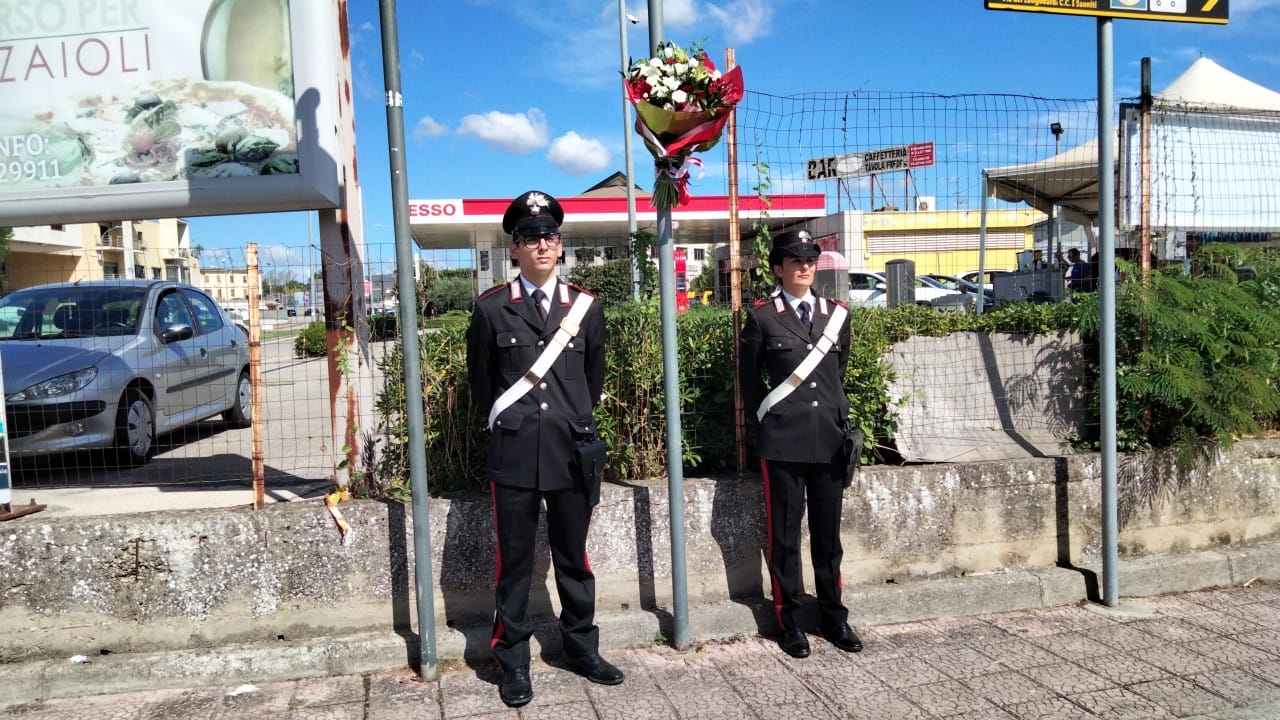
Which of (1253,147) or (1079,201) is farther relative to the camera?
(1079,201)

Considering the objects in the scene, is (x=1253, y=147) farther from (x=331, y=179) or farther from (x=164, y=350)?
(x=164, y=350)

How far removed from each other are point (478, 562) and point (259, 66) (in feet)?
9.78

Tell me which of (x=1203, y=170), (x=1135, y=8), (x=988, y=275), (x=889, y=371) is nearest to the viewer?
(x=1135, y=8)

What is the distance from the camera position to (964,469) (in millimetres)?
4992

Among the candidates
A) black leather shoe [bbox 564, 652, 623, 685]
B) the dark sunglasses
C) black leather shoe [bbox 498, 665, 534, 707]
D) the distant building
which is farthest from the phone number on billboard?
black leather shoe [bbox 564, 652, 623, 685]

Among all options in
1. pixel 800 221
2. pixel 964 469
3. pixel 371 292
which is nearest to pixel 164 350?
pixel 371 292

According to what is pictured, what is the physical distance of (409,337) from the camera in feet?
12.8

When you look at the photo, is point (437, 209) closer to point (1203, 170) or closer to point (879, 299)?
point (879, 299)

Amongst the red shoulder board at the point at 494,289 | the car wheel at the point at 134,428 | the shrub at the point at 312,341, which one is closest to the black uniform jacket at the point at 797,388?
the red shoulder board at the point at 494,289

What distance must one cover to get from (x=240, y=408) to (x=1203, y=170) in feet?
26.5

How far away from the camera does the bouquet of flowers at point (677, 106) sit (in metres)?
3.74

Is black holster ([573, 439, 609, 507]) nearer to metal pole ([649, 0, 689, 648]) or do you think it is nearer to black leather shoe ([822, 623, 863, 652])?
metal pole ([649, 0, 689, 648])

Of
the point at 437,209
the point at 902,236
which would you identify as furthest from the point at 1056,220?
the point at 437,209

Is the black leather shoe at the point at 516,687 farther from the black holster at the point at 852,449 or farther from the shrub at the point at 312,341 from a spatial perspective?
the shrub at the point at 312,341
